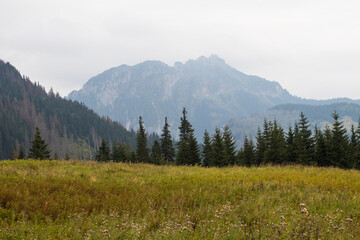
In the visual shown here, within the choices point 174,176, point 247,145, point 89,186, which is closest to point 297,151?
point 247,145

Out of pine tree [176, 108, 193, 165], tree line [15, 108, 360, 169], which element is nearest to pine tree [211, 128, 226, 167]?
tree line [15, 108, 360, 169]

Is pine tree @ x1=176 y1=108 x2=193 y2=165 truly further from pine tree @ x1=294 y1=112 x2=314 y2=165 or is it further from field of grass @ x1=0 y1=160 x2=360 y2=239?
field of grass @ x1=0 y1=160 x2=360 y2=239

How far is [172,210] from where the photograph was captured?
7082mm

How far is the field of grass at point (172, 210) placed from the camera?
5.10m

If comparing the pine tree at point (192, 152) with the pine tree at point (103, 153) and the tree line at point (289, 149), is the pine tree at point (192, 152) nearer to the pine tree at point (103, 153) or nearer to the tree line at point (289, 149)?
the tree line at point (289, 149)

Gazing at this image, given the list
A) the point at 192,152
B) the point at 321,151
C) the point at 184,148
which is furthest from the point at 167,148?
the point at 321,151

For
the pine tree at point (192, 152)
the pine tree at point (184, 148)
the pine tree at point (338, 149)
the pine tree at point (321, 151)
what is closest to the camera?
the pine tree at point (338, 149)

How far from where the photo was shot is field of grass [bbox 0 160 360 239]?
510 centimetres

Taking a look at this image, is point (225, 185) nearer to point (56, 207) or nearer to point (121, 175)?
point (121, 175)

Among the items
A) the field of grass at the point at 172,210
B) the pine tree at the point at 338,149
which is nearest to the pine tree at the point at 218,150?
the pine tree at the point at 338,149

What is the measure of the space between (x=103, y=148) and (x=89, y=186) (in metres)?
57.8

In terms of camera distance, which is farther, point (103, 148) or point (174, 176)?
point (103, 148)

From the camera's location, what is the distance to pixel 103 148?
64.2 m

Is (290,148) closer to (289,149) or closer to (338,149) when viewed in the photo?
(289,149)
